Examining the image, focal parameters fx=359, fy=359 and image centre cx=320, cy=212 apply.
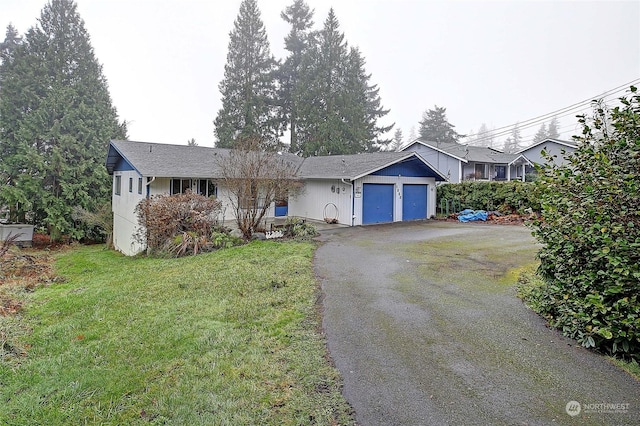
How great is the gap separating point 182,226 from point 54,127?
1461 centimetres

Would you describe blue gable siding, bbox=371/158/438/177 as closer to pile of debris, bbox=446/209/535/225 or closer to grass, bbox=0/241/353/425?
pile of debris, bbox=446/209/535/225

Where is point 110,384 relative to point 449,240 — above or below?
below

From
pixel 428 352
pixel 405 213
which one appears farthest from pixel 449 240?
pixel 428 352

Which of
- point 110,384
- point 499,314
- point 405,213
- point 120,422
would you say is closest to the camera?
point 120,422

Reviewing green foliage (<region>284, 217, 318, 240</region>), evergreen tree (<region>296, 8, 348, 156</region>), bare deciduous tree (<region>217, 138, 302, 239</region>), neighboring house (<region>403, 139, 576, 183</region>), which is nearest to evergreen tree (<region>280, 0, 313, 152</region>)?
evergreen tree (<region>296, 8, 348, 156</region>)

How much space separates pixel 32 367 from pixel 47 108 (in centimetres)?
2212

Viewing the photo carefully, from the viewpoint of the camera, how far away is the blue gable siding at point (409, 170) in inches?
655

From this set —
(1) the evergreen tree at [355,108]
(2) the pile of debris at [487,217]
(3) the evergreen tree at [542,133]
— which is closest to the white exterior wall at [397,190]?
(2) the pile of debris at [487,217]

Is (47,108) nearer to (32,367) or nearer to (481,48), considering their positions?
(32,367)

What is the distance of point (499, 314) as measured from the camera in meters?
5.27

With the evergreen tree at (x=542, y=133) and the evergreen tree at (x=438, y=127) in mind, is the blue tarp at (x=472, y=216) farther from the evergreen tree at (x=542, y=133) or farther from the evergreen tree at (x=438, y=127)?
the evergreen tree at (x=542, y=133)

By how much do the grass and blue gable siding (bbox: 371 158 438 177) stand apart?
10053mm

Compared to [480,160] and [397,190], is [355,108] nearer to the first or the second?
[480,160]

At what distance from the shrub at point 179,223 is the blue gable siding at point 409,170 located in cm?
770
